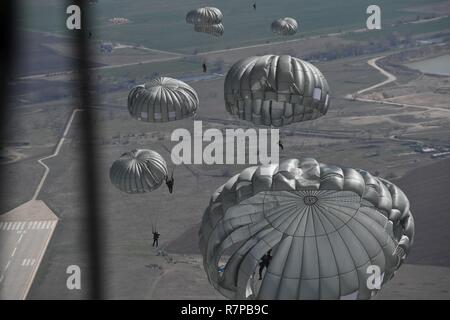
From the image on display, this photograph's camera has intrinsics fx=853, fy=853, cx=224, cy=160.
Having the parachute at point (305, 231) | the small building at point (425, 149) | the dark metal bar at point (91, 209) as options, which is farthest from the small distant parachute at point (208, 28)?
the parachute at point (305, 231)

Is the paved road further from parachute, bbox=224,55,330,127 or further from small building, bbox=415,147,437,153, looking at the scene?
small building, bbox=415,147,437,153

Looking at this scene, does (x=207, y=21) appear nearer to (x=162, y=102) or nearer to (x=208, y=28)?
(x=208, y=28)

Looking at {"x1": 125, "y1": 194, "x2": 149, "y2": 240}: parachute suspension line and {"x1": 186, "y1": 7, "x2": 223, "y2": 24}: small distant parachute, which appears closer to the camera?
{"x1": 125, "y1": 194, "x2": 149, "y2": 240}: parachute suspension line

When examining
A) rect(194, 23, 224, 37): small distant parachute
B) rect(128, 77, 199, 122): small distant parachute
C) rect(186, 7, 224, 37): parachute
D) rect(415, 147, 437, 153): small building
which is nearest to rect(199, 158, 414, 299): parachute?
rect(128, 77, 199, 122): small distant parachute

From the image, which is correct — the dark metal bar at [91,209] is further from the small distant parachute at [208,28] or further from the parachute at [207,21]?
the parachute at [207,21]

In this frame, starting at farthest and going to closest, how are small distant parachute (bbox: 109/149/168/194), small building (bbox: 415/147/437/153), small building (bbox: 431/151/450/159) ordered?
1. small building (bbox: 415/147/437/153)
2. small building (bbox: 431/151/450/159)
3. small distant parachute (bbox: 109/149/168/194)

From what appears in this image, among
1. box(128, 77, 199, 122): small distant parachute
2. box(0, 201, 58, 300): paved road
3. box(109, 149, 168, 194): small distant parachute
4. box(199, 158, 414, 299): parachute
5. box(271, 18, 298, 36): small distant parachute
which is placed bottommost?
box(0, 201, 58, 300): paved road
